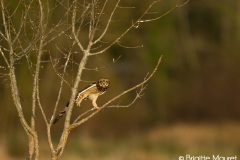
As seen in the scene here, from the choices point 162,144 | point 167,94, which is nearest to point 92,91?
point 162,144

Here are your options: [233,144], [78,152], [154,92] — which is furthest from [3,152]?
[154,92]

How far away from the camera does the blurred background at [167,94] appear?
20391 mm

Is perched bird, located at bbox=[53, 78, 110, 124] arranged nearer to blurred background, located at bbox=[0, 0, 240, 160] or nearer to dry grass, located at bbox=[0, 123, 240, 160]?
dry grass, located at bbox=[0, 123, 240, 160]

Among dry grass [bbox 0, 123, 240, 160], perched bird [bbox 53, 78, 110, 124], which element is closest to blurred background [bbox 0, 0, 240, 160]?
dry grass [bbox 0, 123, 240, 160]

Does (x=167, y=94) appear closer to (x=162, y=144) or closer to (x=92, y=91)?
(x=162, y=144)

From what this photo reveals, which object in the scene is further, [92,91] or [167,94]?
[167,94]

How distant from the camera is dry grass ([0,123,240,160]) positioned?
704 inches

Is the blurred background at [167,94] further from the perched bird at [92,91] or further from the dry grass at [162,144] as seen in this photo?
the perched bird at [92,91]

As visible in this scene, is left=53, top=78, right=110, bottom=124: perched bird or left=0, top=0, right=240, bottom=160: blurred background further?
left=0, top=0, right=240, bottom=160: blurred background

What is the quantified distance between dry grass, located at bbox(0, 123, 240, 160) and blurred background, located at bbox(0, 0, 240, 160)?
2 cm

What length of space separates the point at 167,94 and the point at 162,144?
8004mm

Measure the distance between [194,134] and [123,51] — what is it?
28.3ft

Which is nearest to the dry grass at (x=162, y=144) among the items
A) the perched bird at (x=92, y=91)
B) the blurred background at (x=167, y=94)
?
the blurred background at (x=167, y=94)

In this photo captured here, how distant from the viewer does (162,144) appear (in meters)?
21.0
